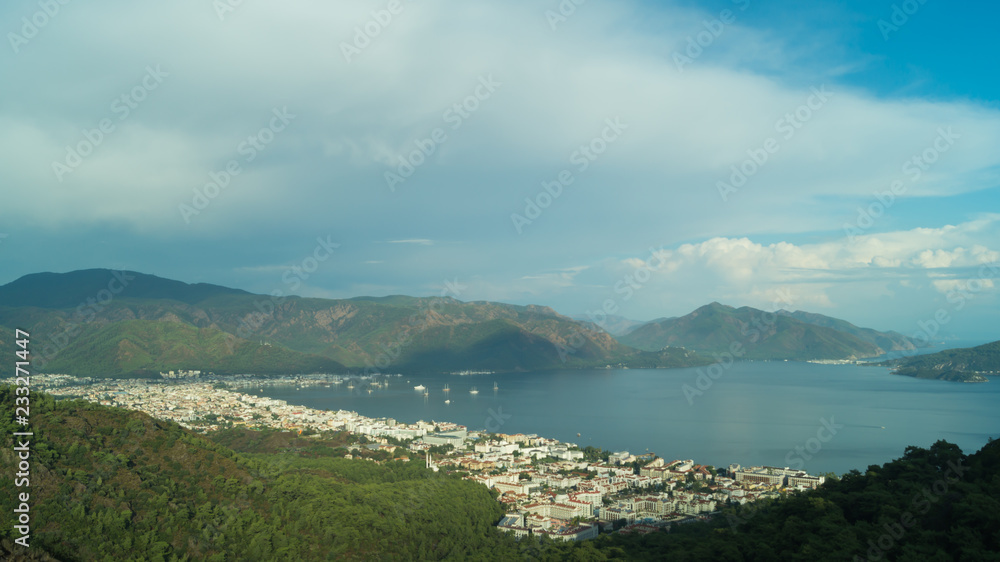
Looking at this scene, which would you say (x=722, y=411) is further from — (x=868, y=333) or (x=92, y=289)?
(x=868, y=333)

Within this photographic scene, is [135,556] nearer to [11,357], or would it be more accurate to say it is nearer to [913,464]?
[913,464]

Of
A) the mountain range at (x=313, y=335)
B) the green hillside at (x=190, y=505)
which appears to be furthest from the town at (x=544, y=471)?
the mountain range at (x=313, y=335)

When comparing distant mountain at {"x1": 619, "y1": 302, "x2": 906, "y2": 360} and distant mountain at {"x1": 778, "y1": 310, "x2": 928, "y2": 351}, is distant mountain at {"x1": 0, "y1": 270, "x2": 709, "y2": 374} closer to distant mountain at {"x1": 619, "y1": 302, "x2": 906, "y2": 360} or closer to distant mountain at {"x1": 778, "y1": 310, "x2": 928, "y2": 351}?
distant mountain at {"x1": 619, "y1": 302, "x2": 906, "y2": 360}

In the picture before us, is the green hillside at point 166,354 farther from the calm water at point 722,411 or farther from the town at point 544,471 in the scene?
the town at point 544,471

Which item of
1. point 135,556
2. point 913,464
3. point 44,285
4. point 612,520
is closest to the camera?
point 135,556

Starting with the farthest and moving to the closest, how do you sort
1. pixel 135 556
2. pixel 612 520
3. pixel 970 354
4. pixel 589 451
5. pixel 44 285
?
pixel 44 285 → pixel 970 354 → pixel 589 451 → pixel 612 520 → pixel 135 556

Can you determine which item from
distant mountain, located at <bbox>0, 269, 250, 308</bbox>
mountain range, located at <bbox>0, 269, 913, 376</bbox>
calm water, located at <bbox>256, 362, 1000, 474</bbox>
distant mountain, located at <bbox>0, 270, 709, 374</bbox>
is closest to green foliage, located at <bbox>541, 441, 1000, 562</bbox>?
calm water, located at <bbox>256, 362, 1000, 474</bbox>

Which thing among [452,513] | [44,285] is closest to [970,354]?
[452,513]

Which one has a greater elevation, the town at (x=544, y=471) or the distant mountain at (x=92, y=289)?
the distant mountain at (x=92, y=289)
